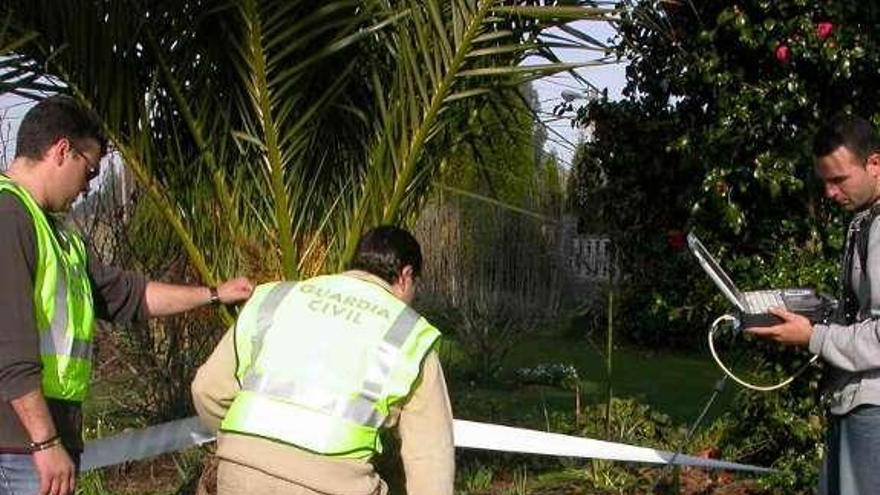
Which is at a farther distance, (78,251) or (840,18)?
(840,18)

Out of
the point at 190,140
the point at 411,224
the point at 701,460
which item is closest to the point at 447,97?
the point at 411,224

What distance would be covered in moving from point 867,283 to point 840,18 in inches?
88.8

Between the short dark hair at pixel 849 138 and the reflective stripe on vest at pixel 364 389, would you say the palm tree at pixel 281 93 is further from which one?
the reflective stripe on vest at pixel 364 389

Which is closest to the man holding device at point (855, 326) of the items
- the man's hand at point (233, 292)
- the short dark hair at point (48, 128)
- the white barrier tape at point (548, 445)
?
the man's hand at point (233, 292)

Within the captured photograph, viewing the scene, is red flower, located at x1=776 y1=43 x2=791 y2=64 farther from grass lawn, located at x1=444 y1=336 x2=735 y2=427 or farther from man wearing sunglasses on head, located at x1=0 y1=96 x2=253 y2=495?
man wearing sunglasses on head, located at x1=0 y1=96 x2=253 y2=495

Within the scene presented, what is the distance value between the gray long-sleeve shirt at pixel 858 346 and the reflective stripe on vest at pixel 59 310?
2049 millimetres

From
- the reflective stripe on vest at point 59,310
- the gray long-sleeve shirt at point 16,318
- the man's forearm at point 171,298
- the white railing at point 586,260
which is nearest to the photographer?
the gray long-sleeve shirt at point 16,318

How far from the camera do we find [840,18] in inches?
211

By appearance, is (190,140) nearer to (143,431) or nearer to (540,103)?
(143,431)

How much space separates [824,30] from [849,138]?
6.79ft

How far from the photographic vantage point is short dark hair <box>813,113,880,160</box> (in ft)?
11.3

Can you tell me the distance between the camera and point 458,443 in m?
5.32

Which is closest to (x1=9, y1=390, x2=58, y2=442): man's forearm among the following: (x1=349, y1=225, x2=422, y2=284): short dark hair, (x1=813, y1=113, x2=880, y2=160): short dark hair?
(x1=349, y1=225, x2=422, y2=284): short dark hair

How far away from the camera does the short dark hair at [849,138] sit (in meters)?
3.46
